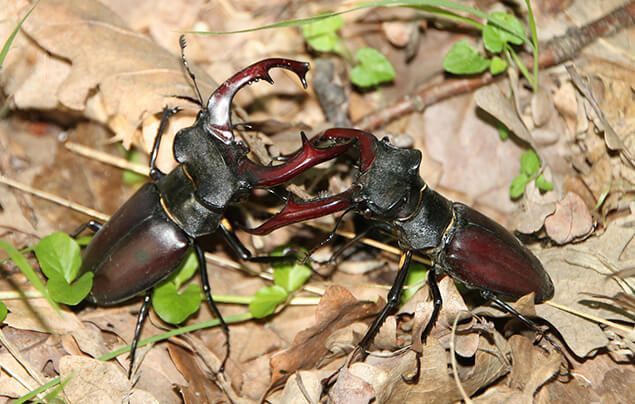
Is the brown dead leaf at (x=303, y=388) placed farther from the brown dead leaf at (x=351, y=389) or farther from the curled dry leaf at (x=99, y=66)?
the curled dry leaf at (x=99, y=66)

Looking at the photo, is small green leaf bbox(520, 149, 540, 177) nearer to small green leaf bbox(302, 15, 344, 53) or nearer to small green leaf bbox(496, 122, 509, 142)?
small green leaf bbox(496, 122, 509, 142)

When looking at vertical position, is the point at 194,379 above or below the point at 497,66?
below

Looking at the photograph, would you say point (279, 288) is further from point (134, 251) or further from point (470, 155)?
point (470, 155)

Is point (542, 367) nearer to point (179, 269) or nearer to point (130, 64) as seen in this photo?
point (179, 269)

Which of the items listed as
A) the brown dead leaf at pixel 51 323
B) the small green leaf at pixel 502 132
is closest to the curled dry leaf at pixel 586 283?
the small green leaf at pixel 502 132

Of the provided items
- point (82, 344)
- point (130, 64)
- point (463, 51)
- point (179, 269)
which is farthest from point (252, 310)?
point (463, 51)

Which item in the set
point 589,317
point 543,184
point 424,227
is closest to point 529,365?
point 589,317
